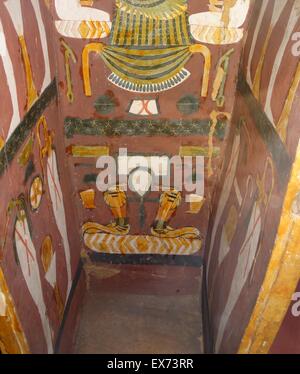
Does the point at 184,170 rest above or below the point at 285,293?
below

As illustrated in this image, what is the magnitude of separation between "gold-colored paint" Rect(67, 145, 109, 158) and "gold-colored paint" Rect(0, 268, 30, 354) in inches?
39.9

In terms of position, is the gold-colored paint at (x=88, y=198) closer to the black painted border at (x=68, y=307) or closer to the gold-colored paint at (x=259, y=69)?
the black painted border at (x=68, y=307)

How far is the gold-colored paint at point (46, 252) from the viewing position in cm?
174

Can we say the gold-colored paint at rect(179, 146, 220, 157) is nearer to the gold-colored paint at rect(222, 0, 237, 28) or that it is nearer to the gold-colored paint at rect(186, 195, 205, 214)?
the gold-colored paint at rect(186, 195, 205, 214)

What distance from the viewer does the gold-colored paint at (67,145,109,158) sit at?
2.15m

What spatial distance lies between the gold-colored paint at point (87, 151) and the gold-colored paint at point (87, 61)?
291mm

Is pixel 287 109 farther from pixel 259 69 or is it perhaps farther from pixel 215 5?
pixel 215 5

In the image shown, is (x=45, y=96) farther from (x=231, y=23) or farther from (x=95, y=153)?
(x=231, y=23)

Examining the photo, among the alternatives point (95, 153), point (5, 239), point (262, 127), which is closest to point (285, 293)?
point (262, 127)

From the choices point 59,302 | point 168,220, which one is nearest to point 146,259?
point 168,220

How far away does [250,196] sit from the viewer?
1.57 metres

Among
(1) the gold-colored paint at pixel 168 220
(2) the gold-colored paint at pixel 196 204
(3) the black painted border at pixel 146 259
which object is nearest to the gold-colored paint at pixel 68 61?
(1) the gold-colored paint at pixel 168 220

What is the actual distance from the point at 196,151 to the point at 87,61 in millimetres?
715

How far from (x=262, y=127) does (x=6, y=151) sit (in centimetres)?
87
